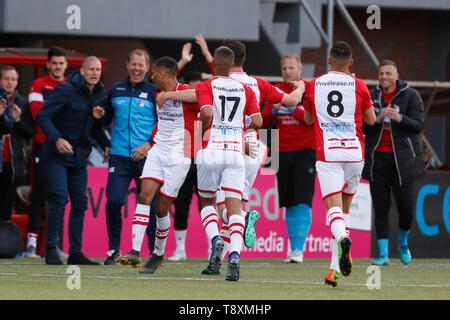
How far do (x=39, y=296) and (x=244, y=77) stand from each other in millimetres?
3281

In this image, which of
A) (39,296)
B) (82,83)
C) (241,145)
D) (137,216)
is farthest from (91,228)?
(39,296)

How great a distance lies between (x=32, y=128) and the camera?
12.6 metres

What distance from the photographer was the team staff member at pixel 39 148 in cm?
1226

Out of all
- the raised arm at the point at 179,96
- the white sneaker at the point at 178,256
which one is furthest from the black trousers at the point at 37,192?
the raised arm at the point at 179,96

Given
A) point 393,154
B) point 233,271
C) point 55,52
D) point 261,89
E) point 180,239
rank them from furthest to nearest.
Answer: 1. point 180,239
2. point 393,154
3. point 55,52
4. point 261,89
5. point 233,271

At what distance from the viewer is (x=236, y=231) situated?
8.89 metres

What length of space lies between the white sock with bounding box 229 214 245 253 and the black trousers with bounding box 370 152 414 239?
12.4ft

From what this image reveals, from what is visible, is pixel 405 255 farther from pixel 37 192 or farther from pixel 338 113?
pixel 37 192

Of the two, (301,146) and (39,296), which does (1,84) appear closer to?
(301,146)

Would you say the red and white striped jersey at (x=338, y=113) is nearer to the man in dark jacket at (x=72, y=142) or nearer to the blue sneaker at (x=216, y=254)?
the blue sneaker at (x=216, y=254)

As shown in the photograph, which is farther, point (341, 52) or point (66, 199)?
point (66, 199)

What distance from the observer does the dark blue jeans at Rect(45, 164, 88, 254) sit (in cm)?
1111

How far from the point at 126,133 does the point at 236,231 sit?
266cm

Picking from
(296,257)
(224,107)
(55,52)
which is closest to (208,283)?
(224,107)
